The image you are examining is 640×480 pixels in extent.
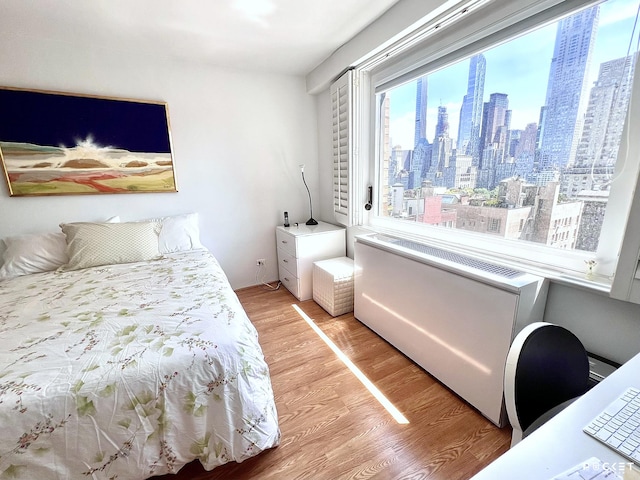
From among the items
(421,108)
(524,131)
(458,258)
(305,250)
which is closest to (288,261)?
(305,250)

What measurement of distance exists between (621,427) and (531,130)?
4.44 feet

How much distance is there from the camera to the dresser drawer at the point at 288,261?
2.68m

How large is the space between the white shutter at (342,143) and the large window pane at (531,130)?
0.52 metres

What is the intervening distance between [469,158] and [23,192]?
3357 mm

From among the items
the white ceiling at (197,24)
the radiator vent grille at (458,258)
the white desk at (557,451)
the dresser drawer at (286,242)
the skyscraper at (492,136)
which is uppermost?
the white ceiling at (197,24)

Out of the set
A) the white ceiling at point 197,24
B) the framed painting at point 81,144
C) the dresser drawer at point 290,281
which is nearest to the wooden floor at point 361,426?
the dresser drawer at point 290,281

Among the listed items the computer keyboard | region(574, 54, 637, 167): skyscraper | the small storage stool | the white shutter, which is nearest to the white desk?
the computer keyboard

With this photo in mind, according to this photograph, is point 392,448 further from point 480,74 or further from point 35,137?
point 35,137

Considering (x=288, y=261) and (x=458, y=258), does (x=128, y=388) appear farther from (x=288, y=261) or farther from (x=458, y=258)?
(x=288, y=261)

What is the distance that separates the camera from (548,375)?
2.56 feet

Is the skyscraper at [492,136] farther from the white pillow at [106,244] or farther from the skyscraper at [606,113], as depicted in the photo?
the white pillow at [106,244]

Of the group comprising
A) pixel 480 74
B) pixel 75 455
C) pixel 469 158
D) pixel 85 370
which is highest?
pixel 480 74

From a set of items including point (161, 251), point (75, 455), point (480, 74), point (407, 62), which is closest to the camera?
point (75, 455)

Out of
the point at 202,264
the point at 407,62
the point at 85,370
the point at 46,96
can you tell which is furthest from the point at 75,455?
the point at 407,62
